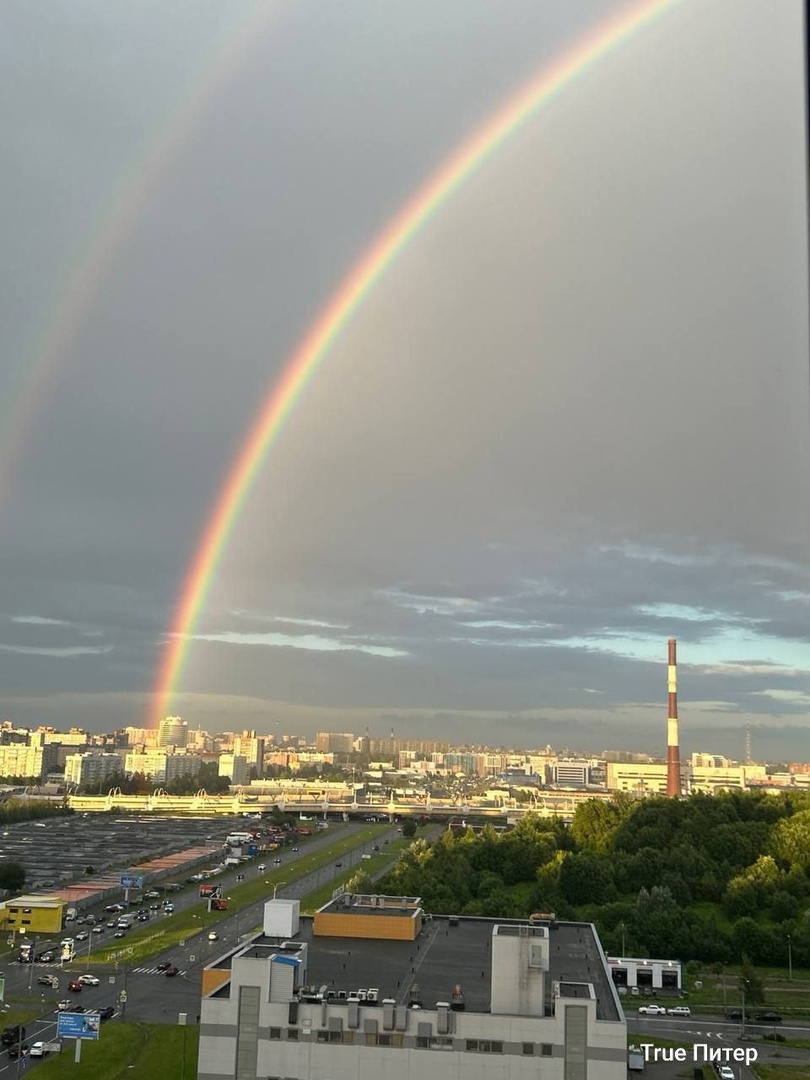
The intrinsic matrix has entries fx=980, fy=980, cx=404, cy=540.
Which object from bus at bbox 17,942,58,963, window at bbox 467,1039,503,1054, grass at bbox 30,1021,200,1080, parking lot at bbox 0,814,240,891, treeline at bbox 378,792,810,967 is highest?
window at bbox 467,1039,503,1054

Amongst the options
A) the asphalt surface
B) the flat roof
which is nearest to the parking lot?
the asphalt surface

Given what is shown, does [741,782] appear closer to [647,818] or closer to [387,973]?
[647,818]

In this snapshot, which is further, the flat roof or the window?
the flat roof

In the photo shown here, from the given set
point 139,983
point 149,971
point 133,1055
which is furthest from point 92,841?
point 133,1055

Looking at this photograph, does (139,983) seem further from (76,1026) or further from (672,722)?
(672,722)

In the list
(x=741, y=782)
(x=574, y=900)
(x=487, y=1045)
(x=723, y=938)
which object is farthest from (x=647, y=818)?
(x=741, y=782)

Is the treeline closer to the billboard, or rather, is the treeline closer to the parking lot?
the parking lot
